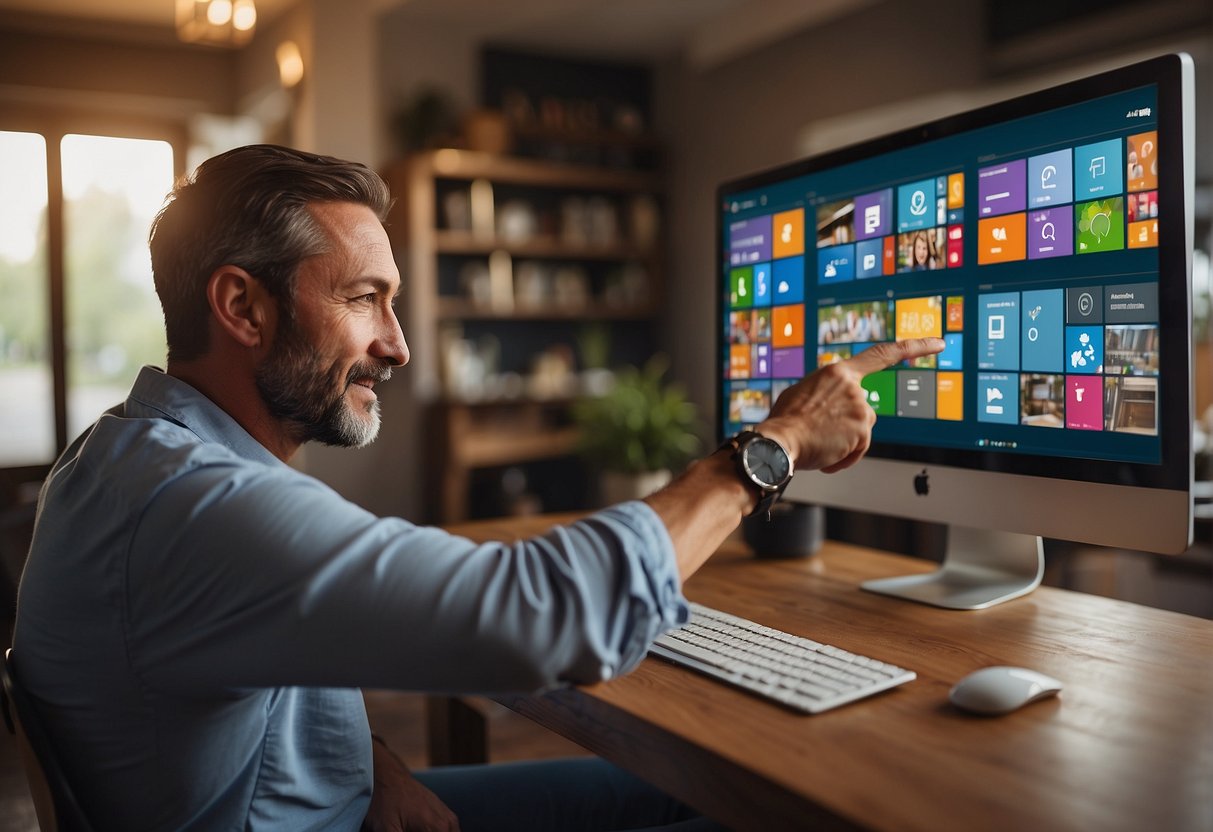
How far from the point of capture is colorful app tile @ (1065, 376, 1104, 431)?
3.71ft

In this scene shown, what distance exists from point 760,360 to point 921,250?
359 millimetres

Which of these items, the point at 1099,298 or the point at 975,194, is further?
the point at 975,194

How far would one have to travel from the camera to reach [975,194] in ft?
4.16

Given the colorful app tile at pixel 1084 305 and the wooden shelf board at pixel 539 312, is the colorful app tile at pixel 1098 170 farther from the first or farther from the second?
the wooden shelf board at pixel 539 312

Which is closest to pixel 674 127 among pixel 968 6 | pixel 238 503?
pixel 968 6

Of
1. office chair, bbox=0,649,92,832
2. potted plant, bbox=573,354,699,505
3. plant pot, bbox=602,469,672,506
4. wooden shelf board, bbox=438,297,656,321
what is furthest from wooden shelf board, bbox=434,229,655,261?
office chair, bbox=0,649,92,832

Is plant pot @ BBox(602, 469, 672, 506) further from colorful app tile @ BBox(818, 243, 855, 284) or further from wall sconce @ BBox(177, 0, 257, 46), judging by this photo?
wall sconce @ BBox(177, 0, 257, 46)

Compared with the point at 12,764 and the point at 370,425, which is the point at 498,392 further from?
the point at 370,425

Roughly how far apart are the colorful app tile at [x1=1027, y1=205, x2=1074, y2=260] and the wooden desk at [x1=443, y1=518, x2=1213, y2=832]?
448 millimetres

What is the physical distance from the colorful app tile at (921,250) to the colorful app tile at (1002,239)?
0.06 m

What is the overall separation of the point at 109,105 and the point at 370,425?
5738mm

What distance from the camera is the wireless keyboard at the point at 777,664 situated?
0.93 metres

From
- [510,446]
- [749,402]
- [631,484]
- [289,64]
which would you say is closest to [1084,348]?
[749,402]

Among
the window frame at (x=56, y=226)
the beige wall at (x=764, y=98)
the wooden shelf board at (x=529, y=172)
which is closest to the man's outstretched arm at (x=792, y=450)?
the beige wall at (x=764, y=98)
